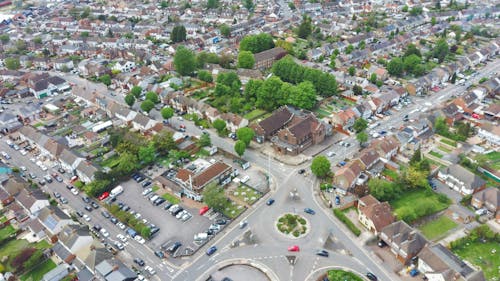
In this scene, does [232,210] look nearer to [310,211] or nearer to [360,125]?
[310,211]

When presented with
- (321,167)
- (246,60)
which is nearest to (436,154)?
(321,167)

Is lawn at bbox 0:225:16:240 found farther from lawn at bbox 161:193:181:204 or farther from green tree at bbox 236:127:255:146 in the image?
green tree at bbox 236:127:255:146

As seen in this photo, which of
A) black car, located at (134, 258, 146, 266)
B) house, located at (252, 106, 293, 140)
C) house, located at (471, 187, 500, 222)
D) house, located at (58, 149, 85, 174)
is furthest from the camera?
house, located at (252, 106, 293, 140)

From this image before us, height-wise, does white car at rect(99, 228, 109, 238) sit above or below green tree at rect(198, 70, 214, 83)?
below

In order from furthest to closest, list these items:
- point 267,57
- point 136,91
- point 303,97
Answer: point 267,57
point 136,91
point 303,97

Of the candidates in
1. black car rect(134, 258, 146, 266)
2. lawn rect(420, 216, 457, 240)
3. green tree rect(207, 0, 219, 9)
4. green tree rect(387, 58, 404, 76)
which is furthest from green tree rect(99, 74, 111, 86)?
green tree rect(207, 0, 219, 9)
